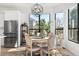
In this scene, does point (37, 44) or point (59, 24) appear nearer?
point (37, 44)

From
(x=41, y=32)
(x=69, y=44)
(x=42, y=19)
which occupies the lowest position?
(x=69, y=44)

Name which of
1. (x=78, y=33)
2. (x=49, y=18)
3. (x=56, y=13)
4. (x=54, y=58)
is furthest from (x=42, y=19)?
(x=54, y=58)

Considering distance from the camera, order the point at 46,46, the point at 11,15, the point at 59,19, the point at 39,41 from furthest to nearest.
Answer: the point at 11,15 → the point at 59,19 → the point at 39,41 → the point at 46,46

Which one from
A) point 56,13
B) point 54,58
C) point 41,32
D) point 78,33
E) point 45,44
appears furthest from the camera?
point 41,32

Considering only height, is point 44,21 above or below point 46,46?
above

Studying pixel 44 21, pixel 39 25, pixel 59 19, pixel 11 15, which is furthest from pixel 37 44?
pixel 11 15

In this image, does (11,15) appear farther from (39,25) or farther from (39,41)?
(39,41)

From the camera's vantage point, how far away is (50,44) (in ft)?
19.0

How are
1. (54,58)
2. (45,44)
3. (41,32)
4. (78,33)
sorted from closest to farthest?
(54,58) → (78,33) → (45,44) → (41,32)

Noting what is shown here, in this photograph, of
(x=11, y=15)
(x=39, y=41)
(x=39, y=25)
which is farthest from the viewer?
(x=11, y=15)

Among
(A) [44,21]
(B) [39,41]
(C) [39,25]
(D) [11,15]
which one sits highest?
(D) [11,15]

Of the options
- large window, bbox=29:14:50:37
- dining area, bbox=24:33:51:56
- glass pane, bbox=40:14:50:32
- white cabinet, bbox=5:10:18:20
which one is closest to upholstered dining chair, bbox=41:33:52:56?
dining area, bbox=24:33:51:56

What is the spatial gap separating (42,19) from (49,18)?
13.7 inches

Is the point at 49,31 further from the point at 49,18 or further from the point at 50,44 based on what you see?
the point at 50,44
